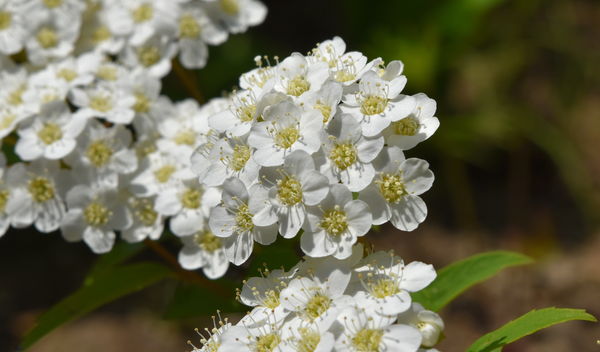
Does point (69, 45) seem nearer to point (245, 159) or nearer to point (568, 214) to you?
point (245, 159)

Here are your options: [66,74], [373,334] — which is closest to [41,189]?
[66,74]

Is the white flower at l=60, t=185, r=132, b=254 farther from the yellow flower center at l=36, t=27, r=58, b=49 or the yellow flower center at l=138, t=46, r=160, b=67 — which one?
the yellow flower center at l=36, t=27, r=58, b=49

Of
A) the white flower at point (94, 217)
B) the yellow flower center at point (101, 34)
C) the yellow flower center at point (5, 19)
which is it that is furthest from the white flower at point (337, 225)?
the yellow flower center at point (5, 19)

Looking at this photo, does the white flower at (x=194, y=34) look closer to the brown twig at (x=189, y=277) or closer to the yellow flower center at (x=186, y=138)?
the yellow flower center at (x=186, y=138)

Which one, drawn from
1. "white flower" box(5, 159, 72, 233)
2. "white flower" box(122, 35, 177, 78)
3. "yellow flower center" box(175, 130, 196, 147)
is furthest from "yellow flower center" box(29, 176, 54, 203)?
"white flower" box(122, 35, 177, 78)

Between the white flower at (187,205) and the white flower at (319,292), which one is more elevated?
the white flower at (319,292)

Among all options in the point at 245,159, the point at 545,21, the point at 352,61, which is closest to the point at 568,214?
the point at 545,21
